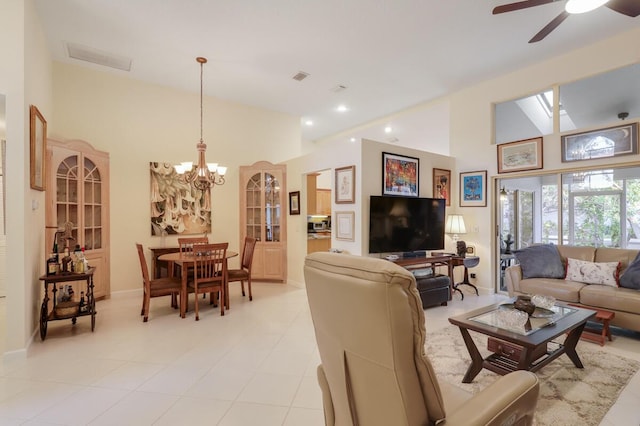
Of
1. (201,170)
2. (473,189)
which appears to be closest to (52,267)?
(201,170)

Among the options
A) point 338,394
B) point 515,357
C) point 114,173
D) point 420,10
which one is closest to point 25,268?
point 114,173

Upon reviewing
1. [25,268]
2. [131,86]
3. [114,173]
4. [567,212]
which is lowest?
[25,268]

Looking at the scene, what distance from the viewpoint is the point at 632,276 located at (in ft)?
11.3

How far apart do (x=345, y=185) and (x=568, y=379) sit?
3.27 metres

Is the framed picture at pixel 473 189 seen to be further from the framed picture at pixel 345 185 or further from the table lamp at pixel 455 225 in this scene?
the framed picture at pixel 345 185

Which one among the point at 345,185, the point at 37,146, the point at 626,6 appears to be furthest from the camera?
the point at 345,185

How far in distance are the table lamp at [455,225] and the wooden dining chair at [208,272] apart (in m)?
3.77

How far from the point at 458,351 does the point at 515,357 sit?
52cm

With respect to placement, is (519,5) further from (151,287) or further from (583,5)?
(151,287)

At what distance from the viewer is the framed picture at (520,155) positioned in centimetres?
466

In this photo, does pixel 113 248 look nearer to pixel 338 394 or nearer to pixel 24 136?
pixel 24 136

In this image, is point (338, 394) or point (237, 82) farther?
point (237, 82)

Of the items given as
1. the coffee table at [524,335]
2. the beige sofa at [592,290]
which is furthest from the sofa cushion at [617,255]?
the coffee table at [524,335]

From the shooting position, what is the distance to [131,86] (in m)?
5.11
